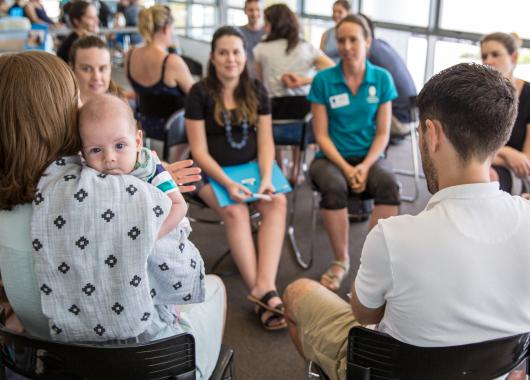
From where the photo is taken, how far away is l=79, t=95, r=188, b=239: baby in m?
1.40

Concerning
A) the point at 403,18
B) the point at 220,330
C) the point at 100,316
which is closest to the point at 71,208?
the point at 100,316

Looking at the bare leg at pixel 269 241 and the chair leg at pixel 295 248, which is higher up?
the bare leg at pixel 269 241

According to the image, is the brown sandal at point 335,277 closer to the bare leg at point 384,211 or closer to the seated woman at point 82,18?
the bare leg at point 384,211

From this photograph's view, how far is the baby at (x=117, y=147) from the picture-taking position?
1400 millimetres

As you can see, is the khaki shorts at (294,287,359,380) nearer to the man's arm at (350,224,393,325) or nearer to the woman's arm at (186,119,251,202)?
the man's arm at (350,224,393,325)

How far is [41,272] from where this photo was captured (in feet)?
4.24

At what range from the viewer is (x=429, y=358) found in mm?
1263

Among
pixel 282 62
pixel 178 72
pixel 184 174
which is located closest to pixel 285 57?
pixel 282 62

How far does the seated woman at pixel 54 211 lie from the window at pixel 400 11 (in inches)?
210

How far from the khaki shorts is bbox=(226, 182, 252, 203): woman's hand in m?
1.04

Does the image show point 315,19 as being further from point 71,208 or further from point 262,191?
point 71,208

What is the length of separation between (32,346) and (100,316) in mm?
160

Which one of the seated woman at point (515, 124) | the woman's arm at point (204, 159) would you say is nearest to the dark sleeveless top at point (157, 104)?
the woman's arm at point (204, 159)

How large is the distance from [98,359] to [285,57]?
340 centimetres
